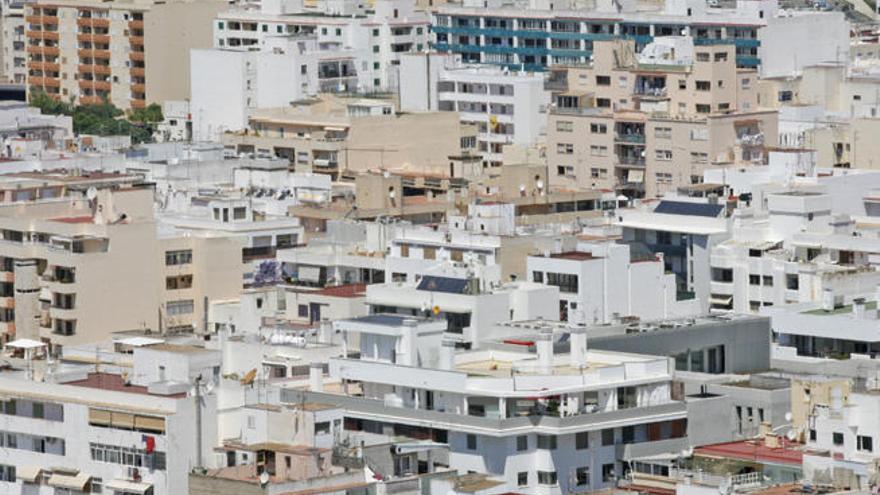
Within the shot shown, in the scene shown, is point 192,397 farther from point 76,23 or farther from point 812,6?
point 812,6

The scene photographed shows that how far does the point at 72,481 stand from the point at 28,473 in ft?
3.30

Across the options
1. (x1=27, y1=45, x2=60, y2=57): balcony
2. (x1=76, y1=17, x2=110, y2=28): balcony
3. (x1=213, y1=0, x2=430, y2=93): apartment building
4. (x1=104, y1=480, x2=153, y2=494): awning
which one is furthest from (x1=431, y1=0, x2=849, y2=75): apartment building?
(x1=104, y1=480, x2=153, y2=494): awning

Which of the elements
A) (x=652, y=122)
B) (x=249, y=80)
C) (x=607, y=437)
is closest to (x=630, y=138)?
(x=652, y=122)

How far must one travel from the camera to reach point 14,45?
147500mm

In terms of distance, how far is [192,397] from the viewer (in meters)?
61.7

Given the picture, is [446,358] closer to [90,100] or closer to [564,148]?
[564,148]

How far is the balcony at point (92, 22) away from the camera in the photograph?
134 meters

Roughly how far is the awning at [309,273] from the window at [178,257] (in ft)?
8.62

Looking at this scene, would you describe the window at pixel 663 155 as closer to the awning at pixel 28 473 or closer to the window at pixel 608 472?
the window at pixel 608 472

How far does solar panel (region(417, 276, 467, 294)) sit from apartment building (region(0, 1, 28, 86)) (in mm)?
72758

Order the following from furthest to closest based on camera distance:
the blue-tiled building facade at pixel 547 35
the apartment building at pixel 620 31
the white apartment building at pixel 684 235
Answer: the blue-tiled building facade at pixel 547 35 < the apartment building at pixel 620 31 < the white apartment building at pixel 684 235

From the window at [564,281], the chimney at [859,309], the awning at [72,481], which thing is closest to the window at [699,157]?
the window at [564,281]

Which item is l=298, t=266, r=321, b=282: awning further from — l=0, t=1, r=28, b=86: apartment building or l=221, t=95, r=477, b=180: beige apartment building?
l=0, t=1, r=28, b=86: apartment building

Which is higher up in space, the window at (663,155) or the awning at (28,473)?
the window at (663,155)
